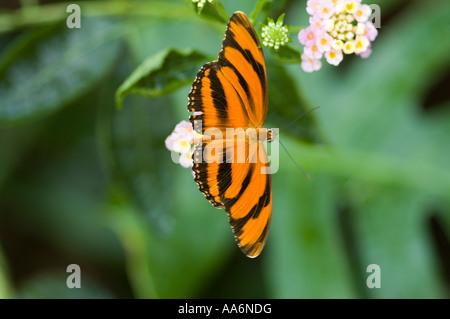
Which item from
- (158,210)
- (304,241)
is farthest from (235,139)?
(304,241)

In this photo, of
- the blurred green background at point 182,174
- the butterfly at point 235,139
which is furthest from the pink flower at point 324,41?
the blurred green background at point 182,174

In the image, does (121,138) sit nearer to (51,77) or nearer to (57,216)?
(51,77)

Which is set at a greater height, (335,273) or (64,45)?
(64,45)

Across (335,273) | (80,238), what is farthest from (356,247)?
(80,238)

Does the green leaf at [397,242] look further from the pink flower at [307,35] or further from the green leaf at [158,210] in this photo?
the pink flower at [307,35]

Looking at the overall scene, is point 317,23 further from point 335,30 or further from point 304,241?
point 304,241

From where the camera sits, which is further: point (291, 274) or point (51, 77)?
point (291, 274)

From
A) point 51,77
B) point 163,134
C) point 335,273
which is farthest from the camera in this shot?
point 335,273

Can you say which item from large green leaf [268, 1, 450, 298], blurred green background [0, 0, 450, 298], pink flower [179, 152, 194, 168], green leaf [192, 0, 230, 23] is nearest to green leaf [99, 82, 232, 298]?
blurred green background [0, 0, 450, 298]
